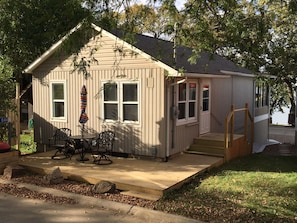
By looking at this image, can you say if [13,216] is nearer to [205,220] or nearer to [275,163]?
[205,220]

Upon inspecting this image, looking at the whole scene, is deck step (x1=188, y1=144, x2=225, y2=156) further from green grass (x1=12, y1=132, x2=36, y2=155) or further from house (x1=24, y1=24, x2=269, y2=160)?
green grass (x1=12, y1=132, x2=36, y2=155)

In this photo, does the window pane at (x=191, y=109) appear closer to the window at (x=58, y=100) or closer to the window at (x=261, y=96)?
the window at (x=58, y=100)

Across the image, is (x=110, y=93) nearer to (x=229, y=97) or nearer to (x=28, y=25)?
(x=28, y=25)

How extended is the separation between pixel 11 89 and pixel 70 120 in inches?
87.0

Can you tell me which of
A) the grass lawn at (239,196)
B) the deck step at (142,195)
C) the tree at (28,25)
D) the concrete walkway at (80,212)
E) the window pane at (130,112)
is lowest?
the concrete walkway at (80,212)

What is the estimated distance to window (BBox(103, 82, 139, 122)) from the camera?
9805mm

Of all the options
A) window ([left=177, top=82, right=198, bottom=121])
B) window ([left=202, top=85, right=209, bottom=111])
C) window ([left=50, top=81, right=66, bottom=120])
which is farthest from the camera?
window ([left=202, top=85, right=209, bottom=111])

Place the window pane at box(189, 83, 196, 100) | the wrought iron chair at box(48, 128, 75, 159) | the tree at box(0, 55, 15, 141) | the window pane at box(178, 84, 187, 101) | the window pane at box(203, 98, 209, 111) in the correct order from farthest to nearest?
the window pane at box(203, 98, 209, 111), the window pane at box(189, 83, 196, 100), the window pane at box(178, 84, 187, 101), the wrought iron chair at box(48, 128, 75, 159), the tree at box(0, 55, 15, 141)

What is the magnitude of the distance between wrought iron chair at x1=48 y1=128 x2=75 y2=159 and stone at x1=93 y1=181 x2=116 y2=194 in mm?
3219

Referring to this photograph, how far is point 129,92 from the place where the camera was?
32.4ft

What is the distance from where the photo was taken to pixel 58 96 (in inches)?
452

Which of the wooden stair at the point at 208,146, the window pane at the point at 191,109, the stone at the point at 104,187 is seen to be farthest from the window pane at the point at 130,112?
the stone at the point at 104,187

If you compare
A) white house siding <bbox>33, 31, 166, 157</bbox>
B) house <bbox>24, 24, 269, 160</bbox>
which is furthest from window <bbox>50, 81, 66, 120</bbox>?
white house siding <bbox>33, 31, 166, 157</bbox>

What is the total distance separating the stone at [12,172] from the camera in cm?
805
